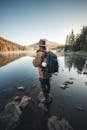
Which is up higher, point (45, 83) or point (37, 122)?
point (45, 83)

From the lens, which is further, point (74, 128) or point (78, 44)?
point (78, 44)

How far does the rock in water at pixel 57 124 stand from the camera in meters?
5.31

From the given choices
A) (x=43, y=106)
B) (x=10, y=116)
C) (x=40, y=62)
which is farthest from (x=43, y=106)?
(x=40, y=62)

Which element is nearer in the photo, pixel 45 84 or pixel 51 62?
pixel 51 62

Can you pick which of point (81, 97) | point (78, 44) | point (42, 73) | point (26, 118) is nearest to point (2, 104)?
point (26, 118)

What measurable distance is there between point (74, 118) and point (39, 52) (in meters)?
3.25

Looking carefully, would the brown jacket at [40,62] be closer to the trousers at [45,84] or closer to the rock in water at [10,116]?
the trousers at [45,84]

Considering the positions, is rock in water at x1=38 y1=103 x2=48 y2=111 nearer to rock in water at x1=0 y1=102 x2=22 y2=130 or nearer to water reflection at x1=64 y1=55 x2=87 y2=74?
rock in water at x1=0 y1=102 x2=22 y2=130

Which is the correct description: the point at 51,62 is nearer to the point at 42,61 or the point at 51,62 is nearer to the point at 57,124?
the point at 42,61

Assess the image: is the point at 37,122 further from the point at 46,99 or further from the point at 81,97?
the point at 81,97

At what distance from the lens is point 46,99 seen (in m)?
7.75

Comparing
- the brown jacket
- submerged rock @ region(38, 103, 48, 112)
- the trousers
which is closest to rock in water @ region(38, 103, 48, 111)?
submerged rock @ region(38, 103, 48, 112)

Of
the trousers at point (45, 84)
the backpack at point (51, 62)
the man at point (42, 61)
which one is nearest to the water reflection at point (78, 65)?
the trousers at point (45, 84)

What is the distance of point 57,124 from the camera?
18.2ft
